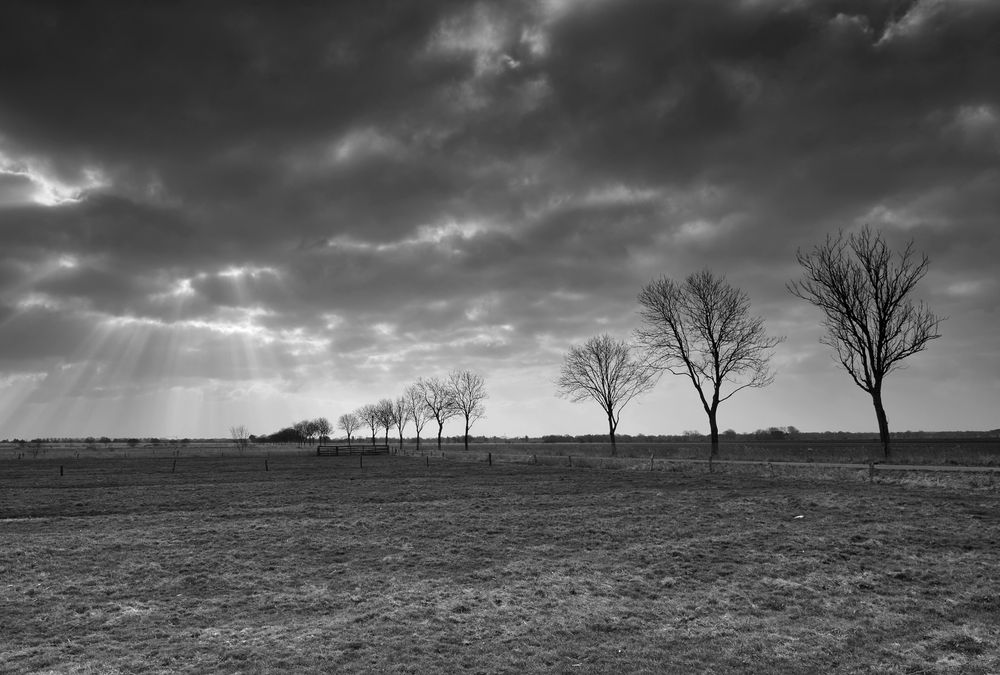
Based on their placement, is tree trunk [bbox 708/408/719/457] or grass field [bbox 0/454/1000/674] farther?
tree trunk [bbox 708/408/719/457]

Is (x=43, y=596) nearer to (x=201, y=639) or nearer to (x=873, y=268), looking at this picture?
(x=201, y=639)

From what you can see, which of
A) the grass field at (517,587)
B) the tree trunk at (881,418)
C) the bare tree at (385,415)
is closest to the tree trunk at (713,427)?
the tree trunk at (881,418)

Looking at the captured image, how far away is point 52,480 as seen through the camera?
41.8m

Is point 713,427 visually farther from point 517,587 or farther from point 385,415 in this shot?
point 385,415

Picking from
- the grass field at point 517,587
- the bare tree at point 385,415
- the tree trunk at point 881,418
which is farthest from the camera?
the bare tree at point 385,415

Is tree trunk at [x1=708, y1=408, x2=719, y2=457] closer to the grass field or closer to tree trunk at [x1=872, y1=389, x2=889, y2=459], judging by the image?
tree trunk at [x1=872, y1=389, x2=889, y2=459]

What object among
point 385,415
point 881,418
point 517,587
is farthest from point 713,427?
point 385,415

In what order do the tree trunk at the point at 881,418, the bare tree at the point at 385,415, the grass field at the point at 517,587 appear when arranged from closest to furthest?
the grass field at the point at 517,587
the tree trunk at the point at 881,418
the bare tree at the point at 385,415

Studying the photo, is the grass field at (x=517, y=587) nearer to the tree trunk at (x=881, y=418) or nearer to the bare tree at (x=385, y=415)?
the tree trunk at (x=881, y=418)

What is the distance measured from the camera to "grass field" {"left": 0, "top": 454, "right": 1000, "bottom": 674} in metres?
8.95

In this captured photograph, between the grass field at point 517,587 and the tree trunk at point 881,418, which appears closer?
the grass field at point 517,587

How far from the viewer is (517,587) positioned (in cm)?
1259

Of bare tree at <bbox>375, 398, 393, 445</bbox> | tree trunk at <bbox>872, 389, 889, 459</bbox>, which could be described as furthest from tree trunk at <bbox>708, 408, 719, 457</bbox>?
bare tree at <bbox>375, 398, 393, 445</bbox>

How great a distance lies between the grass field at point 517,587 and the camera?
29.3 feet
